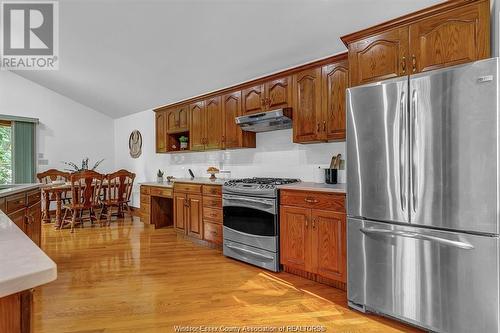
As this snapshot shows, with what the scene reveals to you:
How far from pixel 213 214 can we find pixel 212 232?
0.78ft

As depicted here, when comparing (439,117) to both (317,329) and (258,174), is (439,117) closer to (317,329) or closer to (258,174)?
(317,329)

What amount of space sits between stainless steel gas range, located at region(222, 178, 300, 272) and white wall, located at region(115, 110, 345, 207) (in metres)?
0.32

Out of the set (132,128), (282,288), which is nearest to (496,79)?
(282,288)

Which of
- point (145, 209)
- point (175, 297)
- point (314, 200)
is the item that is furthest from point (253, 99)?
point (145, 209)

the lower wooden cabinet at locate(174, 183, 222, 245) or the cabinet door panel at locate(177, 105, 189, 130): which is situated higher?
the cabinet door panel at locate(177, 105, 189, 130)

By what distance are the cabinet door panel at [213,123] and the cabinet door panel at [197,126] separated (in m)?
0.10

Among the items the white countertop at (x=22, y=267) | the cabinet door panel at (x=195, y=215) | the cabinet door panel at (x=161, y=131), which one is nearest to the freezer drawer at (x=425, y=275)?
the white countertop at (x=22, y=267)

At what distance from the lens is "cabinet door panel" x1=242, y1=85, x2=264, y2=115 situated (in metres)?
3.61

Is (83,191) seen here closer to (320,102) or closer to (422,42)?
(320,102)

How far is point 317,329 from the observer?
1.97 m

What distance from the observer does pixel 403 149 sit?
194 cm

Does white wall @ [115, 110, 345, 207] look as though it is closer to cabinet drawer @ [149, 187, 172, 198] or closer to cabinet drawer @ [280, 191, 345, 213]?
cabinet drawer @ [280, 191, 345, 213]

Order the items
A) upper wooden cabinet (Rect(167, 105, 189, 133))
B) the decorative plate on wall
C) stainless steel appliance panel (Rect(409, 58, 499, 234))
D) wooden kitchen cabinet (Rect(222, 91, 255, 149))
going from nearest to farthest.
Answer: stainless steel appliance panel (Rect(409, 58, 499, 234)) < wooden kitchen cabinet (Rect(222, 91, 255, 149)) < upper wooden cabinet (Rect(167, 105, 189, 133)) < the decorative plate on wall

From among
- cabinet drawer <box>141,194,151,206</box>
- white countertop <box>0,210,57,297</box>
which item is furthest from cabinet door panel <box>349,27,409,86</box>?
cabinet drawer <box>141,194,151,206</box>
